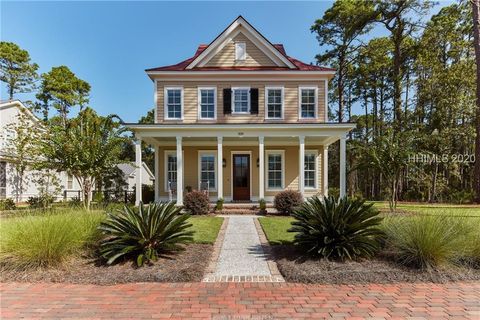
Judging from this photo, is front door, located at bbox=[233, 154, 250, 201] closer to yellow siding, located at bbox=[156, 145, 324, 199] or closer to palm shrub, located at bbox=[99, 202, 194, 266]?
yellow siding, located at bbox=[156, 145, 324, 199]

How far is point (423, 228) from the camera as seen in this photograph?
529cm

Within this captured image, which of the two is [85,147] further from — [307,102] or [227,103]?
[307,102]

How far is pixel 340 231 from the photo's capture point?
5.53m

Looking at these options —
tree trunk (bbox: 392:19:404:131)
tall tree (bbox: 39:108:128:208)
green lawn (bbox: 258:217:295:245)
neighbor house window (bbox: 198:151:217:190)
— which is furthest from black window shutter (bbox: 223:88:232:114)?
tree trunk (bbox: 392:19:404:131)

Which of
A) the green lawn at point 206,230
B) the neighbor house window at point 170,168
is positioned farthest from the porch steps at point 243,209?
the neighbor house window at point 170,168

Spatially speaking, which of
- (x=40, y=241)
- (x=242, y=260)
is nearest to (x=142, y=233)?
(x=40, y=241)

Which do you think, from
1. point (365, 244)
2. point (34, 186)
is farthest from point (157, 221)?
point (34, 186)

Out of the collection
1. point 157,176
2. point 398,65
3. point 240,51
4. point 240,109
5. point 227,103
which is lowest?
point 157,176

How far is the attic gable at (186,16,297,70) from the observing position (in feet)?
50.2

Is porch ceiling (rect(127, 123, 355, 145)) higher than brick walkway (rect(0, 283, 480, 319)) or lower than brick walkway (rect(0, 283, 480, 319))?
higher

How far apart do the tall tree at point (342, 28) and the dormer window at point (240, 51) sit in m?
11.6

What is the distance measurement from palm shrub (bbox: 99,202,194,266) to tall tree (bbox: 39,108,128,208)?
3998 millimetres

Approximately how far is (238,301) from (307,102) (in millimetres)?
12813

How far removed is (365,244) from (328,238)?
2.22 ft
